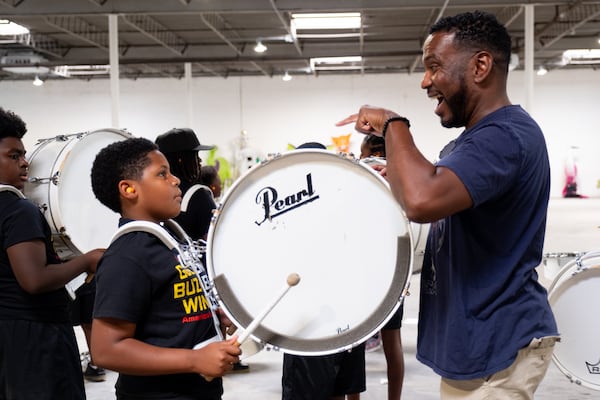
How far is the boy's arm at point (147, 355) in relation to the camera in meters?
1.41

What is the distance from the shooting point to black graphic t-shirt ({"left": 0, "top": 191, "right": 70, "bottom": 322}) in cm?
212

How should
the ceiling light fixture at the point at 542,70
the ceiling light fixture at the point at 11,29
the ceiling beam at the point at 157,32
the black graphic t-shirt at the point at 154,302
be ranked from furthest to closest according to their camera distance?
the ceiling light fixture at the point at 542,70 → the ceiling beam at the point at 157,32 → the ceiling light fixture at the point at 11,29 → the black graphic t-shirt at the point at 154,302

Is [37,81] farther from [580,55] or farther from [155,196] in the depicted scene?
[155,196]

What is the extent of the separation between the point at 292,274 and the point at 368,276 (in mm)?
205

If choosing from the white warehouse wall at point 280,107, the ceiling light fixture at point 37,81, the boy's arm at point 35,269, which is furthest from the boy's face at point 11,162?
the ceiling light fixture at point 37,81

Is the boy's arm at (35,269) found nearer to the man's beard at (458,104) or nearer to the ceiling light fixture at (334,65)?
the man's beard at (458,104)

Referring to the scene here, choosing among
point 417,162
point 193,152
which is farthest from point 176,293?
point 193,152

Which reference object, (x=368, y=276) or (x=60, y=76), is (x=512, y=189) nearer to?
(x=368, y=276)

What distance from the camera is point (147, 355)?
1.45 meters

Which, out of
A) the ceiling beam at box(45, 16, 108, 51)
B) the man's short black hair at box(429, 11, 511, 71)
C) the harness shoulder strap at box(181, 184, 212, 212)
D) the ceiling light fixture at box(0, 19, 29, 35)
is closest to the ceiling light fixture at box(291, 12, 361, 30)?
the ceiling beam at box(45, 16, 108, 51)

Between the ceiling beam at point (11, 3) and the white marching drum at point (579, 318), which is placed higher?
the ceiling beam at point (11, 3)

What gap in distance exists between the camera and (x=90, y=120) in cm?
1998

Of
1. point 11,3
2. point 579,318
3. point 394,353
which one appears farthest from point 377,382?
point 11,3

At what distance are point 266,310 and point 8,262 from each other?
1.24 meters
